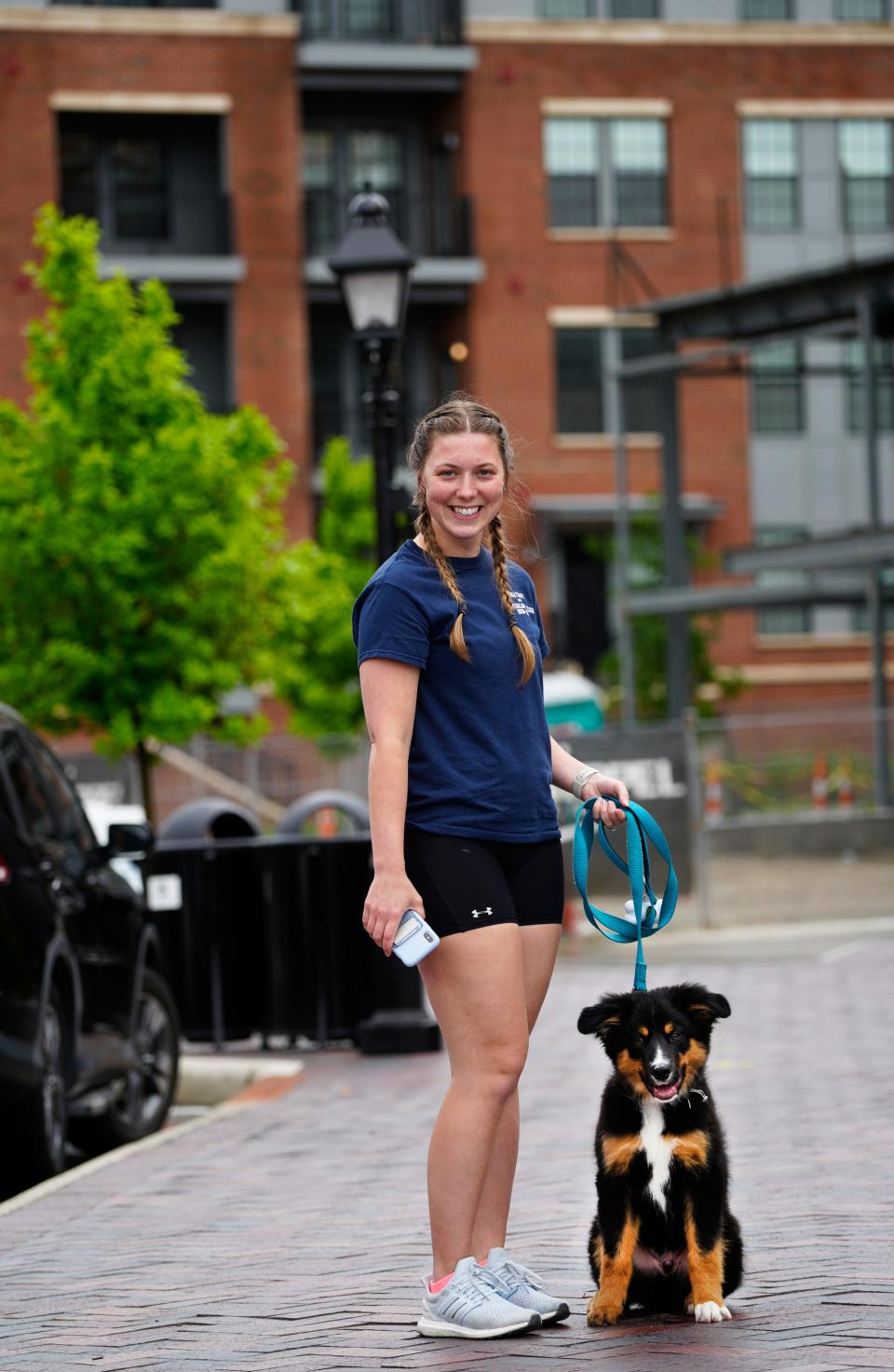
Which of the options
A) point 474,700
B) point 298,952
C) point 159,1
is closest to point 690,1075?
point 474,700

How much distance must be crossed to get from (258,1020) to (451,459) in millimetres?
7721

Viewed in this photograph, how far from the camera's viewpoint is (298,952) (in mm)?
12344

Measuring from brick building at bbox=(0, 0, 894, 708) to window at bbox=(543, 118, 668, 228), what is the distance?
5 centimetres

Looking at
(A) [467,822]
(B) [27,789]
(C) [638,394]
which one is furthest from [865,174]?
(A) [467,822]

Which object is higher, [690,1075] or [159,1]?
[159,1]

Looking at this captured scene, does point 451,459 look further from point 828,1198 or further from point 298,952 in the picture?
point 298,952

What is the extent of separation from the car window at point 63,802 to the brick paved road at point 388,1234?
134cm

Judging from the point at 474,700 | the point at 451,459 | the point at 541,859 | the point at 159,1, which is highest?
the point at 159,1

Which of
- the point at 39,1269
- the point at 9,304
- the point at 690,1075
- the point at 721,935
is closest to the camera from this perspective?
the point at 690,1075

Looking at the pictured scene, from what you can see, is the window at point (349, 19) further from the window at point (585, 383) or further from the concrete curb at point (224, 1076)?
the concrete curb at point (224, 1076)

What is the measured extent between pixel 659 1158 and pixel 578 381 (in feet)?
121

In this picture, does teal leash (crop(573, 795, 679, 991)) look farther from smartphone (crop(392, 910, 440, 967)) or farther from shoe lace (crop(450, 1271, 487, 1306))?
shoe lace (crop(450, 1271, 487, 1306))

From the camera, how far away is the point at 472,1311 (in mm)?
5016

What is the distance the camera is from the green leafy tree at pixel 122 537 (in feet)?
69.0
